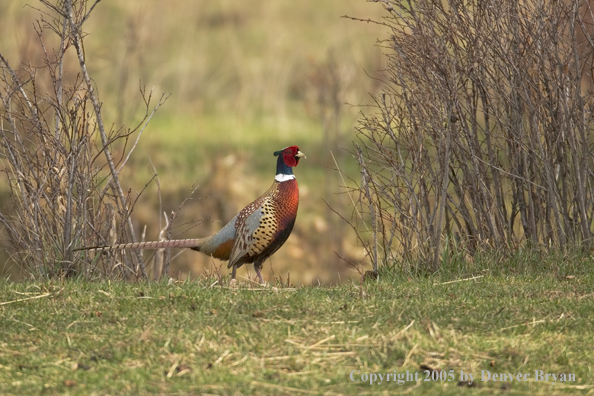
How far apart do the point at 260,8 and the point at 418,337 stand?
16.8 metres

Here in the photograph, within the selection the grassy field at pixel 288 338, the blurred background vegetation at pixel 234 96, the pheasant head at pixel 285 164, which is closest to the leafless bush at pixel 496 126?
the pheasant head at pixel 285 164

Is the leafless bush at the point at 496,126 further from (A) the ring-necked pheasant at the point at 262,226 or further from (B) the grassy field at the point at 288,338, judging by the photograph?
(B) the grassy field at the point at 288,338

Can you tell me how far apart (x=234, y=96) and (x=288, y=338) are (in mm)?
12542

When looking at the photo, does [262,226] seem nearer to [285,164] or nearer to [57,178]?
[285,164]

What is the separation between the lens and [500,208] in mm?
6250

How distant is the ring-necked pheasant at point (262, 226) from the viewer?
6055mm

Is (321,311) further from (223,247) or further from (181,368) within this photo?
(223,247)

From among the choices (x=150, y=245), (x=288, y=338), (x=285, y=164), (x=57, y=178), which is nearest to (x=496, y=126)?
(x=285, y=164)

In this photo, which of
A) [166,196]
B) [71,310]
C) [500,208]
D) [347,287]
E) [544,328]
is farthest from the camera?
[166,196]

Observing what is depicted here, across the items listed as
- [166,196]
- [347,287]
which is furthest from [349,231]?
[347,287]

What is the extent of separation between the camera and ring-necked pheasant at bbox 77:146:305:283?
238 inches

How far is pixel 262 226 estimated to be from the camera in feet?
19.8

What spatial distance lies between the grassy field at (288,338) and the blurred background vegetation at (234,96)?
6.42 meters

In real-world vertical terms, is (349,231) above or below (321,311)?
above
